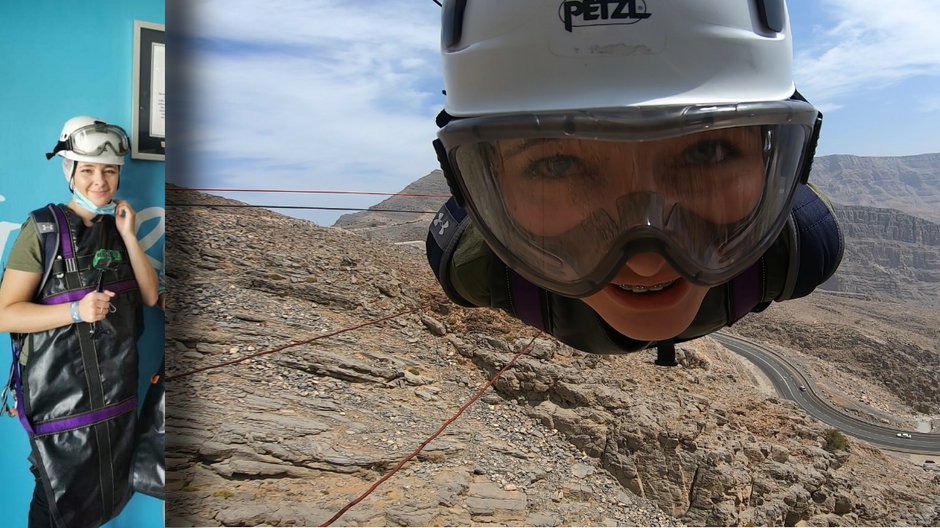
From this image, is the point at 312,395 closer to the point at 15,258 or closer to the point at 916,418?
the point at 15,258

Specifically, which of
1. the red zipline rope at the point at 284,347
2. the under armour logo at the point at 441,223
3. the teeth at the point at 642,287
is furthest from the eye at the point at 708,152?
the red zipline rope at the point at 284,347

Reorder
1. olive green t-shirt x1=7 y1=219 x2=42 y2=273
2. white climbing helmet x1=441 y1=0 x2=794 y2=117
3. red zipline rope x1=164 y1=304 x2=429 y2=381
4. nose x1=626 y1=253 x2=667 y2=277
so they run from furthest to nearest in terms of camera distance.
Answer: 1. red zipline rope x1=164 y1=304 x2=429 y2=381
2. olive green t-shirt x1=7 y1=219 x2=42 y2=273
3. nose x1=626 y1=253 x2=667 y2=277
4. white climbing helmet x1=441 y1=0 x2=794 y2=117

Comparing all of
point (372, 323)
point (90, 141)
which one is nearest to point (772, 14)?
point (90, 141)

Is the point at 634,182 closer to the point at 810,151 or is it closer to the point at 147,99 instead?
the point at 810,151

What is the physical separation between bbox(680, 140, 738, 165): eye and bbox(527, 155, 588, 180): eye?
0.08 meters

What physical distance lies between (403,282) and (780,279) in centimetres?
333

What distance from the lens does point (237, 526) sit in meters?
2.65

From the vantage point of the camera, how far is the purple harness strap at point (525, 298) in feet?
2.63

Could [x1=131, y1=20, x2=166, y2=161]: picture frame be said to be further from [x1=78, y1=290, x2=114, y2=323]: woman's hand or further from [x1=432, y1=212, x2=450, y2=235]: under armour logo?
[x1=432, y1=212, x2=450, y2=235]: under armour logo

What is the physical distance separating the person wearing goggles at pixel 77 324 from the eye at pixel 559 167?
5.48ft

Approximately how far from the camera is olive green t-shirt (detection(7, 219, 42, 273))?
1.68m

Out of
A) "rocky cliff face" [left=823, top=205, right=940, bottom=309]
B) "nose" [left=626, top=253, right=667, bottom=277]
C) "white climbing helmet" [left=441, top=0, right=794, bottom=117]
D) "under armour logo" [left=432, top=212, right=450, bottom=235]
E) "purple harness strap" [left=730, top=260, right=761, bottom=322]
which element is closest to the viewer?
"white climbing helmet" [left=441, top=0, right=794, bottom=117]

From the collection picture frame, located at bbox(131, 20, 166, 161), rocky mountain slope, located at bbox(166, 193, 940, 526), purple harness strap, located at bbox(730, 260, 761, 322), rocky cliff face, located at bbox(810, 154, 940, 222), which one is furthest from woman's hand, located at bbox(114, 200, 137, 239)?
rocky cliff face, located at bbox(810, 154, 940, 222)

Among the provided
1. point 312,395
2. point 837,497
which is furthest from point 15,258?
point 837,497
